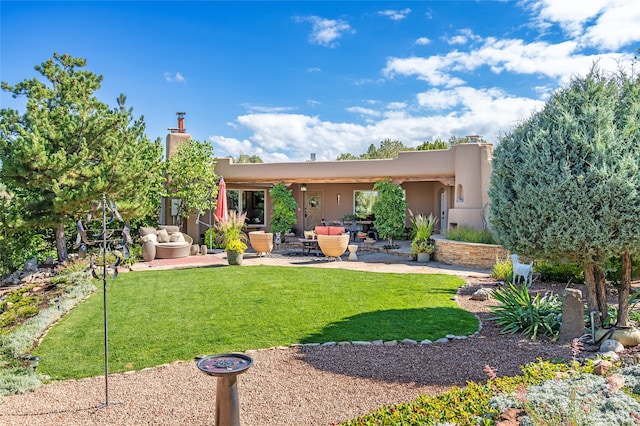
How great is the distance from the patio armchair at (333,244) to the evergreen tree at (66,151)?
20.3ft

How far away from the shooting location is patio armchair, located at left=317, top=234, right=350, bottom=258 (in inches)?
534

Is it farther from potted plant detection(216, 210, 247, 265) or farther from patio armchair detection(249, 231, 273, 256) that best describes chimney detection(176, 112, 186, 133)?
potted plant detection(216, 210, 247, 265)

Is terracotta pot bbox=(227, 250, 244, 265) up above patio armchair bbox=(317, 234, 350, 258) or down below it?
below

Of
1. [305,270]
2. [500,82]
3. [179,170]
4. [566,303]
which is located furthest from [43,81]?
[500,82]

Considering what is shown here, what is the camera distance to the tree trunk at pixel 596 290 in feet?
20.2

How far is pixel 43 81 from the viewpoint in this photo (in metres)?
12.5

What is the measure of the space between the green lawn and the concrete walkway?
137cm

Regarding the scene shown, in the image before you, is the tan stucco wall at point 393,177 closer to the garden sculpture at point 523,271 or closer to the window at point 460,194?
the window at point 460,194

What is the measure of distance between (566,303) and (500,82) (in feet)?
48.5

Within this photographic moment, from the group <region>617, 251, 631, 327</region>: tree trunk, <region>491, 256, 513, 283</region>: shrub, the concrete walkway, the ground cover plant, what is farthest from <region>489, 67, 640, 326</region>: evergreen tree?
the concrete walkway

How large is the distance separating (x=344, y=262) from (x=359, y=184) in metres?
7.12

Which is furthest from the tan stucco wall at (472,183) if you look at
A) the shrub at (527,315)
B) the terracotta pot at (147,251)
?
the terracotta pot at (147,251)

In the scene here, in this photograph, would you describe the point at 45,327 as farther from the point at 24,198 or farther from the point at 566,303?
the point at 566,303

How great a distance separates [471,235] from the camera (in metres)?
13.0
